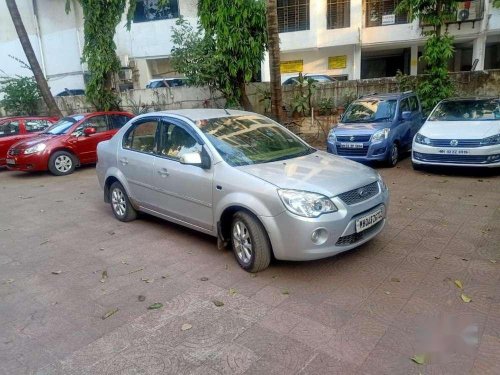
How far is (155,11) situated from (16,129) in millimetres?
13641

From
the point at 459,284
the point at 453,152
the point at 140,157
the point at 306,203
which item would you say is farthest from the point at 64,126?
the point at 459,284

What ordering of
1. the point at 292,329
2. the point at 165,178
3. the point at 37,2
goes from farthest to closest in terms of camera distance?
the point at 37,2 < the point at 165,178 < the point at 292,329

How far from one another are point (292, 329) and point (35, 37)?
1055 inches

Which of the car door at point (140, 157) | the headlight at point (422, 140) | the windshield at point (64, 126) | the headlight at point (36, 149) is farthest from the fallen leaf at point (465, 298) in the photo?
the windshield at point (64, 126)

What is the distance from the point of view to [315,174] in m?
4.12

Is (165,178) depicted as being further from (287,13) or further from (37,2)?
(37,2)

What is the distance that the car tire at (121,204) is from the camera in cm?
596

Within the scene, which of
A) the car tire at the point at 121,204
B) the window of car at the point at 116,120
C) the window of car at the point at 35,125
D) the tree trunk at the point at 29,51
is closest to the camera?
the car tire at the point at 121,204

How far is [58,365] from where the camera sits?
115 inches

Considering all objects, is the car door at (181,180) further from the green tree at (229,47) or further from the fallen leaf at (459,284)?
the green tree at (229,47)

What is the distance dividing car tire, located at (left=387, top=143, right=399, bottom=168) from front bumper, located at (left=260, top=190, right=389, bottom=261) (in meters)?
5.36

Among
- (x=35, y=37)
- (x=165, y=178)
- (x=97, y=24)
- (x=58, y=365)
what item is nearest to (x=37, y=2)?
(x=35, y=37)

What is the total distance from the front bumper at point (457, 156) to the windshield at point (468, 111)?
1124mm

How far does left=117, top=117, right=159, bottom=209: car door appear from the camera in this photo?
5332mm
